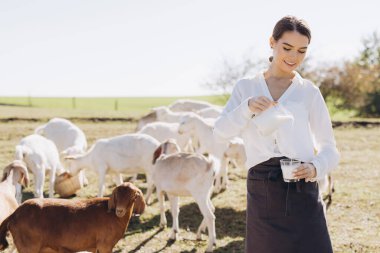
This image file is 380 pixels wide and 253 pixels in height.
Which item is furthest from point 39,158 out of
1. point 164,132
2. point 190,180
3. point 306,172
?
point 306,172

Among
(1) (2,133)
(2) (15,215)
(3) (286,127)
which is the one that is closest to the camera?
(3) (286,127)

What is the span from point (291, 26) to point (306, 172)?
2.78 ft

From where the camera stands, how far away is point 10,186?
6.20m

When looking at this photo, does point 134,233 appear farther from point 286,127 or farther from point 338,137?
point 338,137

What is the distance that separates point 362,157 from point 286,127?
14.5 meters

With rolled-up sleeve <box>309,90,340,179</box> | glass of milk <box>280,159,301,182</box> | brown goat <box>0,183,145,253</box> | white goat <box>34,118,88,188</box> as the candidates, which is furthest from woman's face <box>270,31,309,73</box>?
white goat <box>34,118,88,188</box>

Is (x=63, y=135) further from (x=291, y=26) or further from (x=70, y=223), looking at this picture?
(x=291, y=26)

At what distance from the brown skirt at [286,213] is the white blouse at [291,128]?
0.30 feet

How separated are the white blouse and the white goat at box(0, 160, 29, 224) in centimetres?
378

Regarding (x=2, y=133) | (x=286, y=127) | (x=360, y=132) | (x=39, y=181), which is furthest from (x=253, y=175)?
(x=360, y=132)

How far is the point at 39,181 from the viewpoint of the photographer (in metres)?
8.94

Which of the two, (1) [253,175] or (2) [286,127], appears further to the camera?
(1) [253,175]

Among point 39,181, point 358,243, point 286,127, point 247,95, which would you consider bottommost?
point 358,243

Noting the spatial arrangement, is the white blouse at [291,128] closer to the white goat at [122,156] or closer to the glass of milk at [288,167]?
the glass of milk at [288,167]
